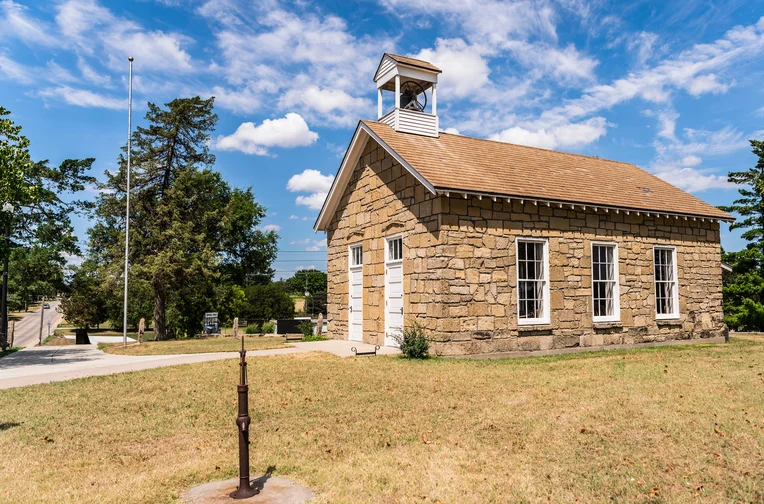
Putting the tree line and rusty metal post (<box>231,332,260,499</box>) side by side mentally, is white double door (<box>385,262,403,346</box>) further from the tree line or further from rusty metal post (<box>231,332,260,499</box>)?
the tree line

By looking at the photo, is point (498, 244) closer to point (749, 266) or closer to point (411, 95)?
point (411, 95)

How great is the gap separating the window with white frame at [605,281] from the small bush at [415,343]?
219 inches

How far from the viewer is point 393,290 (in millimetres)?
14781

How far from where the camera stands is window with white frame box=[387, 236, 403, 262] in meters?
14.7

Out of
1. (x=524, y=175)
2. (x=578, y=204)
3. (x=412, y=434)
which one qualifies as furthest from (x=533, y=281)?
(x=412, y=434)

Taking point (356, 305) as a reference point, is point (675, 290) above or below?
above

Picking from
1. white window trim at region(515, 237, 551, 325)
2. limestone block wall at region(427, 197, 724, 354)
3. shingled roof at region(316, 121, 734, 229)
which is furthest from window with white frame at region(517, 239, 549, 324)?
shingled roof at region(316, 121, 734, 229)

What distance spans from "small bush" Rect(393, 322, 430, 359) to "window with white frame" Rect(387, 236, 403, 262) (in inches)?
91.3

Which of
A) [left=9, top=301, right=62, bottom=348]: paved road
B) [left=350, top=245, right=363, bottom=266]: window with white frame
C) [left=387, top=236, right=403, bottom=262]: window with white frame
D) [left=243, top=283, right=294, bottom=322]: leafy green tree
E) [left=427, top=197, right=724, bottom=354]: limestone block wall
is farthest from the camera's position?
[left=243, top=283, right=294, bottom=322]: leafy green tree

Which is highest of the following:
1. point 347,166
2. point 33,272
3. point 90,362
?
point 347,166

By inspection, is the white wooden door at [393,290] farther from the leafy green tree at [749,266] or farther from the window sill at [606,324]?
the leafy green tree at [749,266]

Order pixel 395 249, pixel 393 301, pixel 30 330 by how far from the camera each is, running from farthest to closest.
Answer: pixel 30 330, pixel 395 249, pixel 393 301

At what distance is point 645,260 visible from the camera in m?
16.2

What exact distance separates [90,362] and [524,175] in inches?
517
